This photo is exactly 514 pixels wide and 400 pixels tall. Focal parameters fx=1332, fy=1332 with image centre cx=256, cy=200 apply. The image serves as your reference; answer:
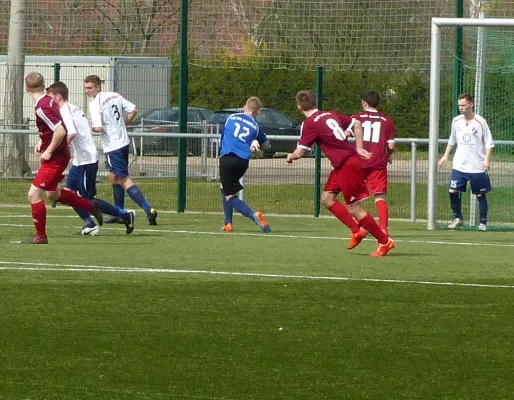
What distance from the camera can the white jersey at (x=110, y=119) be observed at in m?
16.4

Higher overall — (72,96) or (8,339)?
(72,96)

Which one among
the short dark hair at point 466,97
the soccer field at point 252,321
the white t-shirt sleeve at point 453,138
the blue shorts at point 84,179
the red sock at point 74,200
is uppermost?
the short dark hair at point 466,97

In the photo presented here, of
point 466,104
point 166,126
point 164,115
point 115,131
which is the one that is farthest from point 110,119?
point 164,115

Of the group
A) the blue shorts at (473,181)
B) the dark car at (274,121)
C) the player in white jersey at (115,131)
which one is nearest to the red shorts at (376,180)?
the blue shorts at (473,181)

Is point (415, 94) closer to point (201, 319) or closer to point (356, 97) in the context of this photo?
Answer: point (356, 97)

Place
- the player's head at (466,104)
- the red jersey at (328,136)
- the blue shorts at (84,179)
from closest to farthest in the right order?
1. the red jersey at (328,136)
2. the blue shorts at (84,179)
3. the player's head at (466,104)

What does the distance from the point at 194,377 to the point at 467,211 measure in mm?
11893

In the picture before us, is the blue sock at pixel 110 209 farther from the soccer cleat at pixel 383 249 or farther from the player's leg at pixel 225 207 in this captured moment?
the soccer cleat at pixel 383 249

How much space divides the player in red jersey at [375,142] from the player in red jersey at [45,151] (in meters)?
3.30

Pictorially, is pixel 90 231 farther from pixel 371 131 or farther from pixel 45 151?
pixel 371 131

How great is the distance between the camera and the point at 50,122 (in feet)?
44.6

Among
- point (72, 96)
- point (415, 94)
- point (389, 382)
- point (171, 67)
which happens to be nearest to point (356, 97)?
point (415, 94)

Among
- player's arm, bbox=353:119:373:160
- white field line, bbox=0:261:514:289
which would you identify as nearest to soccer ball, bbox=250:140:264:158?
player's arm, bbox=353:119:373:160

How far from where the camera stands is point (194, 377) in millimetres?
7055
